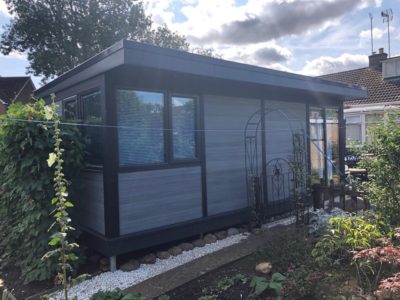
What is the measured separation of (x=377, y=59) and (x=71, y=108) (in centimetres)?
1712

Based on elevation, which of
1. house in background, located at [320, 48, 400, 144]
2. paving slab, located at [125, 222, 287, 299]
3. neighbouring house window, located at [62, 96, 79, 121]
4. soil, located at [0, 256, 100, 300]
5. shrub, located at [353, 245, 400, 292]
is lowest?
soil, located at [0, 256, 100, 300]

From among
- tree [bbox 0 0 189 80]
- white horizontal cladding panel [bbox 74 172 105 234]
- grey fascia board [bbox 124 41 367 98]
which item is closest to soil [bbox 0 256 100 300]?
white horizontal cladding panel [bbox 74 172 105 234]

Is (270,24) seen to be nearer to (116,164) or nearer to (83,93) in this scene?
(83,93)

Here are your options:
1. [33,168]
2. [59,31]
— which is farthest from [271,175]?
[59,31]

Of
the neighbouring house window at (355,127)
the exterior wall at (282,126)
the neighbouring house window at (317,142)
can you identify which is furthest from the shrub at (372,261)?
the neighbouring house window at (355,127)

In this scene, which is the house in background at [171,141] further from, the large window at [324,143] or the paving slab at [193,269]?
the large window at [324,143]

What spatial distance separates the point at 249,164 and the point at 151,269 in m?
2.51

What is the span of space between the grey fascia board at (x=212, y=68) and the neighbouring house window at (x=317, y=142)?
Result: 100 centimetres

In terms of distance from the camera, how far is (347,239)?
2.90m

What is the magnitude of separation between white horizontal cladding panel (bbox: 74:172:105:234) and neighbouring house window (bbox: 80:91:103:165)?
0.79 feet

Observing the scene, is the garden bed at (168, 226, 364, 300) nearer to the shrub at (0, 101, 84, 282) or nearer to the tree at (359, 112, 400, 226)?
the tree at (359, 112, 400, 226)

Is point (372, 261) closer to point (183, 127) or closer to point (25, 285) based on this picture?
point (183, 127)

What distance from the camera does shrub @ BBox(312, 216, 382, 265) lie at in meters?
2.86

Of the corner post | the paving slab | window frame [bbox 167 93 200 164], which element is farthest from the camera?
window frame [bbox 167 93 200 164]
